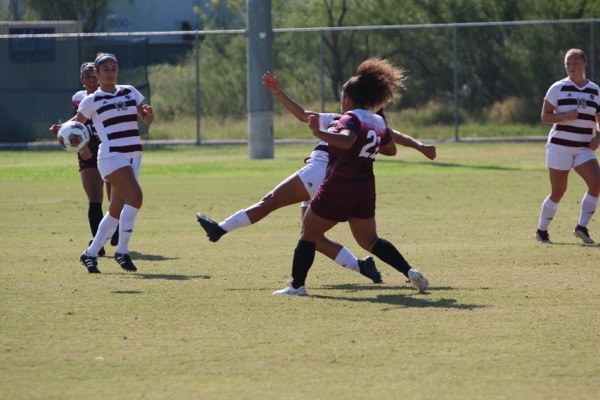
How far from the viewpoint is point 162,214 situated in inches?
678

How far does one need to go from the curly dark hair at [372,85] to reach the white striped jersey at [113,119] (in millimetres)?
2665

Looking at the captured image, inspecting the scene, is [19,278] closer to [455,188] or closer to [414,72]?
[455,188]

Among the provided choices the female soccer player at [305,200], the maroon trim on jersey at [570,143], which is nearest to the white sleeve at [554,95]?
the maroon trim on jersey at [570,143]

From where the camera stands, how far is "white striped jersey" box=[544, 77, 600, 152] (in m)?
13.4

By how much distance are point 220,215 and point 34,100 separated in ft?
56.7

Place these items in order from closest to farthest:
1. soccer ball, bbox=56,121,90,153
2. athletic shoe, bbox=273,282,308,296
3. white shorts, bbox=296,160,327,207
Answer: athletic shoe, bbox=273,282,308,296
white shorts, bbox=296,160,327,207
soccer ball, bbox=56,121,90,153

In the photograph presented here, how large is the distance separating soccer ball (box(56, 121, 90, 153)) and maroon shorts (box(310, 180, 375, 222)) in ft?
9.80

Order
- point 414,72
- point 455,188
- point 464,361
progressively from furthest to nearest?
point 414,72 < point 455,188 < point 464,361

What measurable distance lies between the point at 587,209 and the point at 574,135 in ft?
2.73

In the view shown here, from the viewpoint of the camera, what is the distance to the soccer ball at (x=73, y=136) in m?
11.6

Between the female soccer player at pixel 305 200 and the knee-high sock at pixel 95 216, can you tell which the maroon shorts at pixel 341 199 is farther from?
the knee-high sock at pixel 95 216

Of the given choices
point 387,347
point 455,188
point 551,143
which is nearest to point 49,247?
point 551,143

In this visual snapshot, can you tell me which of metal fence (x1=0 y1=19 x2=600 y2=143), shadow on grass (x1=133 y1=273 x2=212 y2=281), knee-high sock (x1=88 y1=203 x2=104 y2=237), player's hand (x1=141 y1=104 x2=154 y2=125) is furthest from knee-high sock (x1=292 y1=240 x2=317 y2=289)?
metal fence (x1=0 y1=19 x2=600 y2=143)

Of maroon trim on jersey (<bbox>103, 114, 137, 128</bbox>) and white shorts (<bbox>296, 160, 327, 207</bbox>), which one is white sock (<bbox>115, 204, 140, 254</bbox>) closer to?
maroon trim on jersey (<bbox>103, 114, 137, 128</bbox>)
